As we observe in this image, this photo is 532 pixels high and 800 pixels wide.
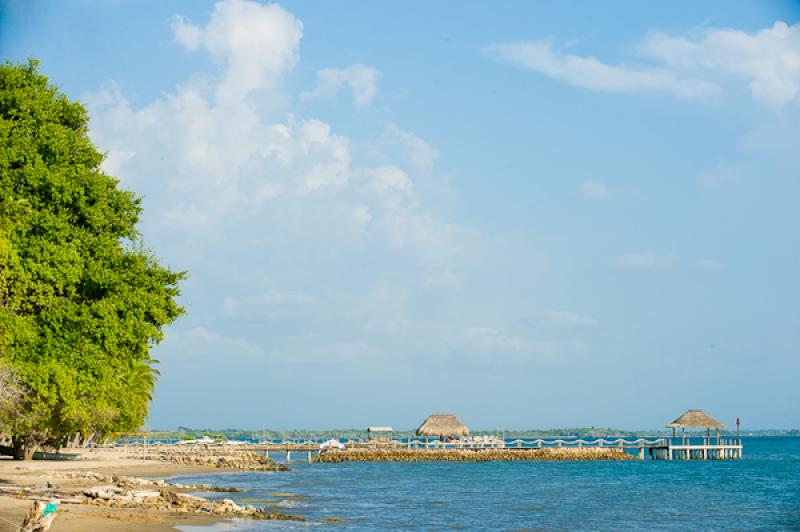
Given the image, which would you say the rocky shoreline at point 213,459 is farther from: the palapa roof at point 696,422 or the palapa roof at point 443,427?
the palapa roof at point 696,422

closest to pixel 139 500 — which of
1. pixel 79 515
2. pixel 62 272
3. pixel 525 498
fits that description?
pixel 79 515

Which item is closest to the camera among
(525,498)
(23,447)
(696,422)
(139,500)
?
(139,500)

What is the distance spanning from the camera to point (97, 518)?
2236cm

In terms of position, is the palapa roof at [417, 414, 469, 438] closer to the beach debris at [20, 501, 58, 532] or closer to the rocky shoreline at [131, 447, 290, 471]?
the rocky shoreline at [131, 447, 290, 471]

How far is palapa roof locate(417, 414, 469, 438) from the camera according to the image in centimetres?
9173

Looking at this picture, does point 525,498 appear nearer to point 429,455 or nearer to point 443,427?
point 429,455

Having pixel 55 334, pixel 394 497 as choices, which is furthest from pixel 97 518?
→ pixel 394 497

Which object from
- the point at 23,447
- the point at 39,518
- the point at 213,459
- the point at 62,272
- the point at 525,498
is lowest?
the point at 213,459

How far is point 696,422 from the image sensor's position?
8450 centimetres

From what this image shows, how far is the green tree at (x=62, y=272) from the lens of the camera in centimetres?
2073

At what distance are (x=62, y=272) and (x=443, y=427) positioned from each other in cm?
7412

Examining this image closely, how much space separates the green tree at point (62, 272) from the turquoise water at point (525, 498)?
496 cm

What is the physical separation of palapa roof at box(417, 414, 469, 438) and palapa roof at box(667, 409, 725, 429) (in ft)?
71.4

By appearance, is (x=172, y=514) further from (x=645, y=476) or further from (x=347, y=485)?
(x=645, y=476)
